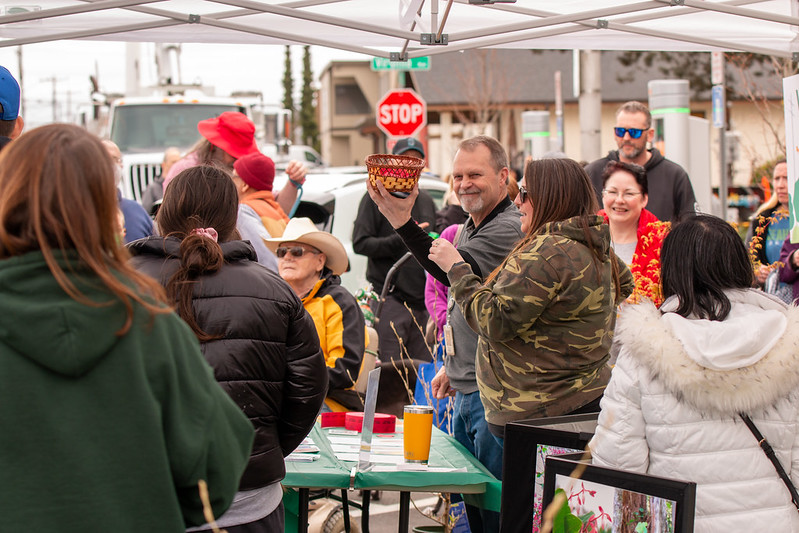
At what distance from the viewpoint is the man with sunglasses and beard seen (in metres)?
6.84

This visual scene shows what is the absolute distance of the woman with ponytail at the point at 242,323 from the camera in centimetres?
300

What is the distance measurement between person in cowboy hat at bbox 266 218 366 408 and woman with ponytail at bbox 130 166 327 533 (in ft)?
6.39

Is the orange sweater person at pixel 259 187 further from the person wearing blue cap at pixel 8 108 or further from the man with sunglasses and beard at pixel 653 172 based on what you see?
the man with sunglasses and beard at pixel 653 172

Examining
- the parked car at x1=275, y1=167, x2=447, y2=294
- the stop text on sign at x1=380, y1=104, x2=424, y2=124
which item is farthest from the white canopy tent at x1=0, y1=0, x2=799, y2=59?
the stop text on sign at x1=380, y1=104, x2=424, y2=124

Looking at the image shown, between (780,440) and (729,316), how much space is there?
0.44m

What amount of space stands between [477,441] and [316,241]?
5.26 ft

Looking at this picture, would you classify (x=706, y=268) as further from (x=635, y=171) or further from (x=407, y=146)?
(x=407, y=146)

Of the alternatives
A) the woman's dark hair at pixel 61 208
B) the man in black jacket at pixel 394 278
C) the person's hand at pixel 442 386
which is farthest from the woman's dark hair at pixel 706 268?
the man in black jacket at pixel 394 278

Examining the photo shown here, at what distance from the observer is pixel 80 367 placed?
1.85 m

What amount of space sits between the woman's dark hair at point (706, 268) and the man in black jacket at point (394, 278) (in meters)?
4.53

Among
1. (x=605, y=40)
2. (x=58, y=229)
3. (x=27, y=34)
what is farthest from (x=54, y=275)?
(x=605, y=40)

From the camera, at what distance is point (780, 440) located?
10.1 ft

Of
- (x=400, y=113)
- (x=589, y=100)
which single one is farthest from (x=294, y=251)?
(x=400, y=113)

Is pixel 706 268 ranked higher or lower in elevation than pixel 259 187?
lower
